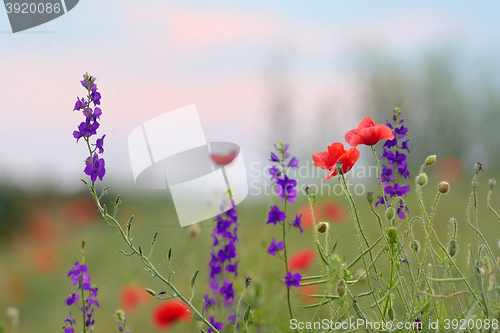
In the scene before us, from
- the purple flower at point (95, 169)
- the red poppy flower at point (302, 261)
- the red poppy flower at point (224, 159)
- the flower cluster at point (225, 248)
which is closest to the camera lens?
the purple flower at point (95, 169)

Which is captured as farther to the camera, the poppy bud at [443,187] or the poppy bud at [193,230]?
the poppy bud at [193,230]

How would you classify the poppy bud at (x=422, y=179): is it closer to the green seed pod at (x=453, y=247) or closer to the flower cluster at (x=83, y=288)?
the green seed pod at (x=453, y=247)

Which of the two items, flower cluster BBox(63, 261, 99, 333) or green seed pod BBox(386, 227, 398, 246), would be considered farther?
flower cluster BBox(63, 261, 99, 333)

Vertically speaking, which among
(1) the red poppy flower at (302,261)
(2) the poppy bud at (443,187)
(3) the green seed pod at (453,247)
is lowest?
(1) the red poppy flower at (302,261)

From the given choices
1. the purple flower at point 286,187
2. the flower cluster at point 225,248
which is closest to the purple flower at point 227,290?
the flower cluster at point 225,248

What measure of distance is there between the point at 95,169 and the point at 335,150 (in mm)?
559

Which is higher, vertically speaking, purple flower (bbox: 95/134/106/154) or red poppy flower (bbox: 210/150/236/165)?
purple flower (bbox: 95/134/106/154)

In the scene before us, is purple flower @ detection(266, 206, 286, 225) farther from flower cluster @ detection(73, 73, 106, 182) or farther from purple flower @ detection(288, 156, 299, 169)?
flower cluster @ detection(73, 73, 106, 182)

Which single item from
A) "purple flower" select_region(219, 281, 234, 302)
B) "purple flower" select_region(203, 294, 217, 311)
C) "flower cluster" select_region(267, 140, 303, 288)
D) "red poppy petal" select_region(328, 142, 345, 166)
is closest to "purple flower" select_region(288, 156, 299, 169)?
"flower cluster" select_region(267, 140, 303, 288)

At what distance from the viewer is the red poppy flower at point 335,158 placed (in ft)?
3.28

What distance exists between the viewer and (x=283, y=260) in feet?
3.81

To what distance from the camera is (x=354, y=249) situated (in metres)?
2.84

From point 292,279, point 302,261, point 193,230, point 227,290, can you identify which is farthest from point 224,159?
point 292,279

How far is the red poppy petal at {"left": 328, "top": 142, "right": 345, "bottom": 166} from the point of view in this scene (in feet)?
3.41
